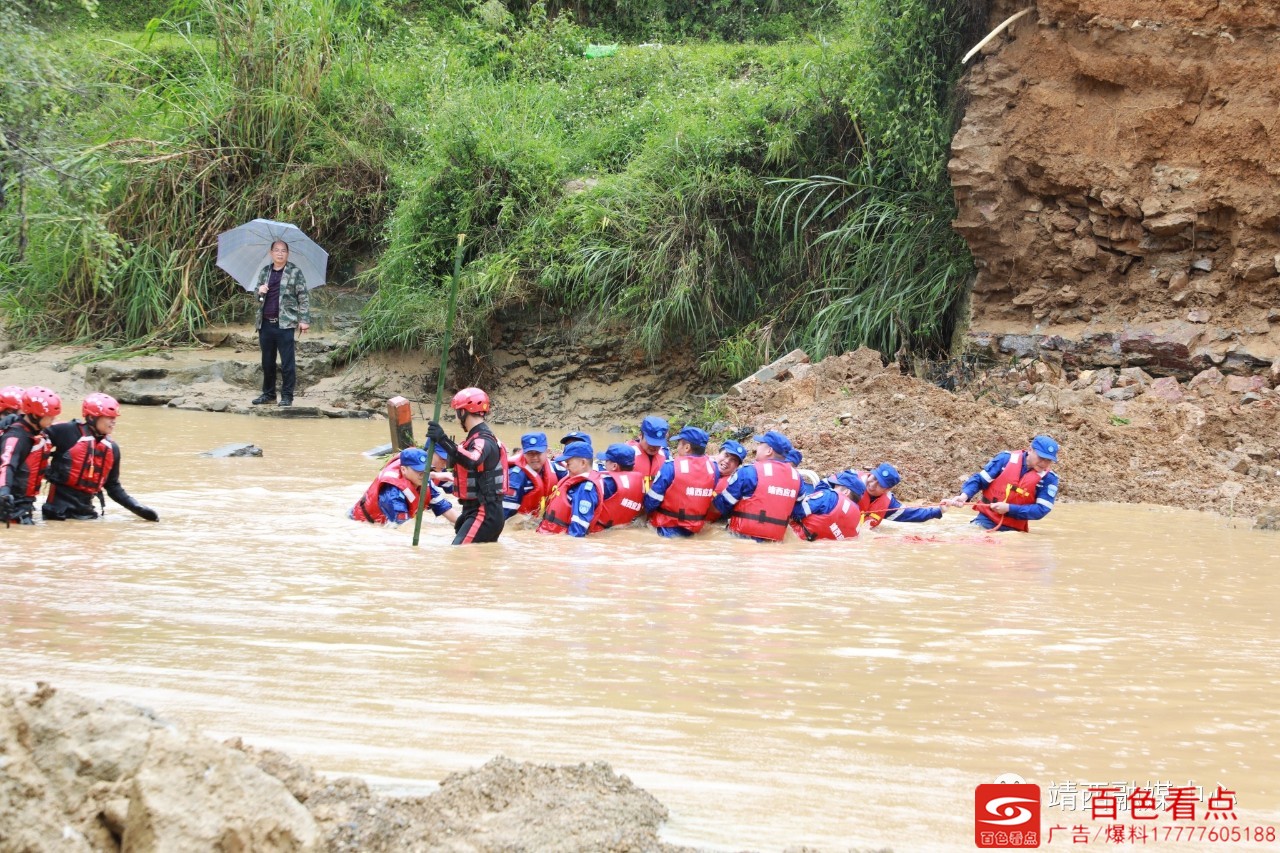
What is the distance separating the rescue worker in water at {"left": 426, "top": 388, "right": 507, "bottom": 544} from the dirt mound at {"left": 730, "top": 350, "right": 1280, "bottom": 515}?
387cm

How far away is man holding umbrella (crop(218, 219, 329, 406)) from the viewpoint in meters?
15.2

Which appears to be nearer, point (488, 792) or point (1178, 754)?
point (488, 792)

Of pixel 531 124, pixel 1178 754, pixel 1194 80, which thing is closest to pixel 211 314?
pixel 531 124

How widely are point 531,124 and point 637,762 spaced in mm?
15906

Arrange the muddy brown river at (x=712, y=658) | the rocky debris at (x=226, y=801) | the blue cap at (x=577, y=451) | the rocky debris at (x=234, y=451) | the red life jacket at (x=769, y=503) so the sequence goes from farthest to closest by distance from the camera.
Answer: the rocky debris at (x=234, y=451) < the blue cap at (x=577, y=451) < the red life jacket at (x=769, y=503) < the muddy brown river at (x=712, y=658) < the rocky debris at (x=226, y=801)

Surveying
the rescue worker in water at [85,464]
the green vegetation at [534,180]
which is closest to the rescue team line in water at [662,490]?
the rescue worker in water at [85,464]

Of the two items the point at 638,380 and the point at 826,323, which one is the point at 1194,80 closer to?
the point at 826,323

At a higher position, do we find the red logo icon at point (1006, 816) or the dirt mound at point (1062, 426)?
the dirt mound at point (1062, 426)

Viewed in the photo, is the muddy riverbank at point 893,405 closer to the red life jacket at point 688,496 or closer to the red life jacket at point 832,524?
the red life jacket at point 832,524

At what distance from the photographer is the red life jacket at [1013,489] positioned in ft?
31.2

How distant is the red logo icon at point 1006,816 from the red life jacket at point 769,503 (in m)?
5.07

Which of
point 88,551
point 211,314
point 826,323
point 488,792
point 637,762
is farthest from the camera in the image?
point 211,314

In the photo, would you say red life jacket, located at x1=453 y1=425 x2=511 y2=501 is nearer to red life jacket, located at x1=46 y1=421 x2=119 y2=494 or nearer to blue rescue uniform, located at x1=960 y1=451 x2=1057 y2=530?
red life jacket, located at x1=46 y1=421 x2=119 y2=494

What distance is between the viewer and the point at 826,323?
15031mm
